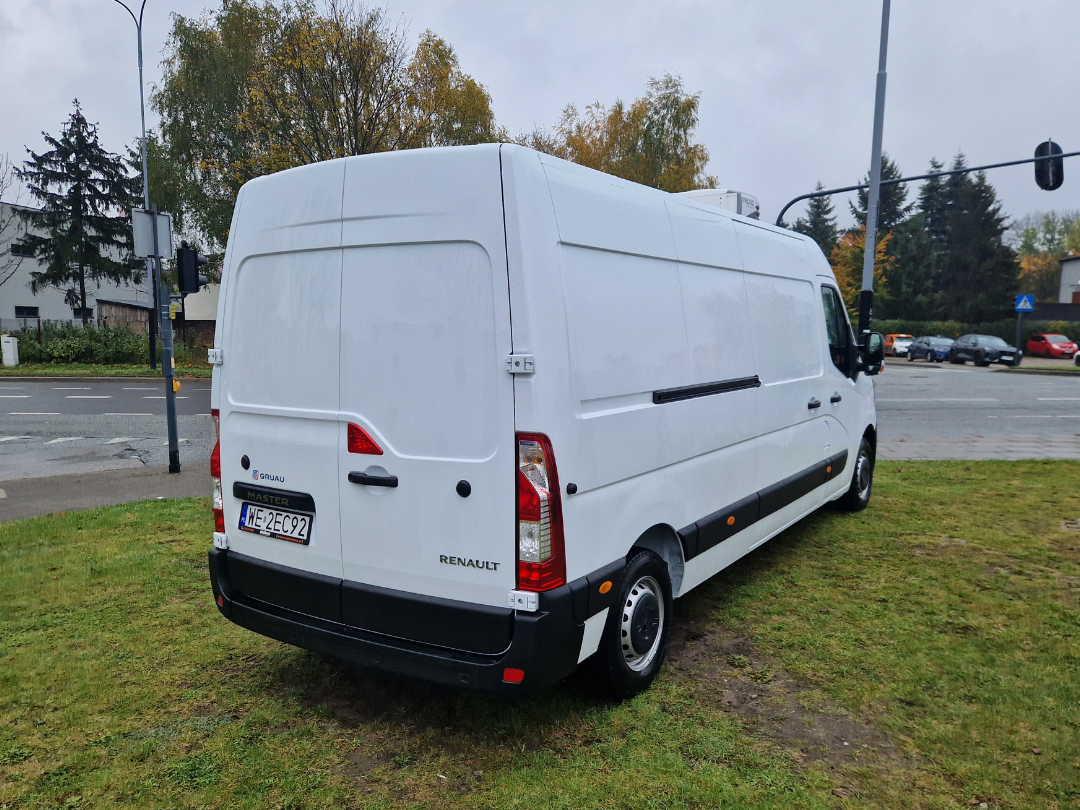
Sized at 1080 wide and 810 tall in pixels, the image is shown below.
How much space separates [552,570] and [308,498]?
1192 millimetres

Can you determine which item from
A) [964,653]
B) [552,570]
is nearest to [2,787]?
[552,570]

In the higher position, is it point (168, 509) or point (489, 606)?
point (489, 606)

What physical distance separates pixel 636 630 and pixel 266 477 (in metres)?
1.89

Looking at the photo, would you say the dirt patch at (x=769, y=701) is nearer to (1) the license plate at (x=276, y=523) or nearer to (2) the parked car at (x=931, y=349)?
(1) the license plate at (x=276, y=523)

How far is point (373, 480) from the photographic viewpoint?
3137mm

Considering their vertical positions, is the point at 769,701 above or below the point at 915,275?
below

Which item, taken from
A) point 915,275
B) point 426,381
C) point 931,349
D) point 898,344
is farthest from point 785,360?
point 915,275

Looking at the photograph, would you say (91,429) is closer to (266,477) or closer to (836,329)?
(266,477)

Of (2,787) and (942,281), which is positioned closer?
(2,787)

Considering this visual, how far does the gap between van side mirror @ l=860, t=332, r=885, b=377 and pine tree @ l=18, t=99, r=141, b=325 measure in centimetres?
3352

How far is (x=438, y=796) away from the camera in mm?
2861

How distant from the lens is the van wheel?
3416 millimetres

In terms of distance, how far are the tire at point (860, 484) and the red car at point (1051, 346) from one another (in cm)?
4076

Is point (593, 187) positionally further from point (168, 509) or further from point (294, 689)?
point (168, 509)
